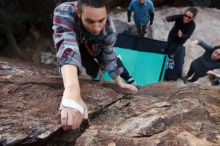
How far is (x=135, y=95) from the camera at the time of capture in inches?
96.3

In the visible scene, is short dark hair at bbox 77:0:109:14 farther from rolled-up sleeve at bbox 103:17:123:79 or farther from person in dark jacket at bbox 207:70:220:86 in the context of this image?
person in dark jacket at bbox 207:70:220:86

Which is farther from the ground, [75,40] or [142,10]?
[75,40]

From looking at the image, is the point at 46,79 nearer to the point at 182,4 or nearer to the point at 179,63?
the point at 179,63

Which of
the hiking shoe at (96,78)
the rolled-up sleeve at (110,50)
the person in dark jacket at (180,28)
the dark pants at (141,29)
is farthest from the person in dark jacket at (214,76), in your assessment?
the rolled-up sleeve at (110,50)

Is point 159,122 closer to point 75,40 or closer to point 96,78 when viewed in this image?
point 75,40

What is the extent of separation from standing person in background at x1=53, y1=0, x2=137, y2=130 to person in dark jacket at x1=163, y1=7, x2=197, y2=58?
3.07 m

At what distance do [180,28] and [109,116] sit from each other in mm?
3844

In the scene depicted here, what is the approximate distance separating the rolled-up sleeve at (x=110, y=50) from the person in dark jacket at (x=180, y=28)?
2.88m

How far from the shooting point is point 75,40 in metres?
1.95

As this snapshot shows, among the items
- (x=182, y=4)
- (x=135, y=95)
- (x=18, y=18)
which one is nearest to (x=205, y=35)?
(x=182, y=4)

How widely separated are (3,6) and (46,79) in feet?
16.9

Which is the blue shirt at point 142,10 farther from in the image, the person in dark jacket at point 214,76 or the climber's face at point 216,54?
the person in dark jacket at point 214,76

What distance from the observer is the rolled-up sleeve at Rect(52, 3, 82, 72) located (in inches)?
72.2

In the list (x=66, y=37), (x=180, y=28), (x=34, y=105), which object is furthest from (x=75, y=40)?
(x=180, y=28)
